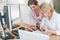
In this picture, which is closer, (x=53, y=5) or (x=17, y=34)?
(x=53, y=5)

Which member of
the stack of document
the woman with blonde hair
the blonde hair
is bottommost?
the stack of document

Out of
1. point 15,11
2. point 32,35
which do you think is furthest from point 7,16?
point 32,35

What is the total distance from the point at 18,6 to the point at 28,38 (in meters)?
0.31

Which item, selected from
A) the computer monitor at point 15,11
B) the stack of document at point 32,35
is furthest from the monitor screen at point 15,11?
the stack of document at point 32,35

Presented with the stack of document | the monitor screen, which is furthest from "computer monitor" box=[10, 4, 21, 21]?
the stack of document

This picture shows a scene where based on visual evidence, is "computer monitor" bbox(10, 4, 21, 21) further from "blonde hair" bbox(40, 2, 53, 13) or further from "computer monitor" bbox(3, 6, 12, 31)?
"blonde hair" bbox(40, 2, 53, 13)

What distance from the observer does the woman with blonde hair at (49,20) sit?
1133mm

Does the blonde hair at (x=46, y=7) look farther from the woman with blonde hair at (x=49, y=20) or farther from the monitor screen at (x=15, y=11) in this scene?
the monitor screen at (x=15, y=11)

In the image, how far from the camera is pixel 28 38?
1212 millimetres

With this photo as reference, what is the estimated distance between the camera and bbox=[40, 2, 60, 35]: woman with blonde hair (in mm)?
1133

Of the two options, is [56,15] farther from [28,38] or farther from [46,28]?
[28,38]

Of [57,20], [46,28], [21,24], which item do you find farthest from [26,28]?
[57,20]

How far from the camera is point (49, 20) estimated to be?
3.81 ft

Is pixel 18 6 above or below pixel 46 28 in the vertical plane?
above
